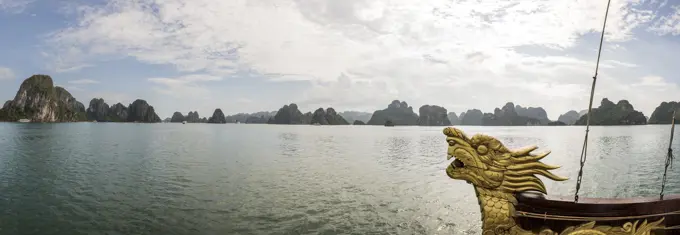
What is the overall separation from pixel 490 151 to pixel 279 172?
15840 mm

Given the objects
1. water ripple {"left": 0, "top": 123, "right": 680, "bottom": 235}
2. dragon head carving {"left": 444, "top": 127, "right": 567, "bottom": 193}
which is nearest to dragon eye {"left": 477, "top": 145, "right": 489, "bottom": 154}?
dragon head carving {"left": 444, "top": 127, "right": 567, "bottom": 193}

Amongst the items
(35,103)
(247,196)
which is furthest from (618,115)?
(35,103)

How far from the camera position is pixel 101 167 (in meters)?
21.2

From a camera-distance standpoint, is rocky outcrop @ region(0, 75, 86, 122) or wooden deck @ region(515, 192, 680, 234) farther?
rocky outcrop @ region(0, 75, 86, 122)

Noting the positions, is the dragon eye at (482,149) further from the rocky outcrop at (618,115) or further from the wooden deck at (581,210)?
the rocky outcrop at (618,115)

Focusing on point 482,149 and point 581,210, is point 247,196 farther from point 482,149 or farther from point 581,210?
point 581,210

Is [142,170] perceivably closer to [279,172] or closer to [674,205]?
[279,172]

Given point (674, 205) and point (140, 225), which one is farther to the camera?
point (140, 225)

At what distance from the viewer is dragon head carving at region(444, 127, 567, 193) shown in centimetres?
535

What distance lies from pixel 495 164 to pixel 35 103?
9248 inches

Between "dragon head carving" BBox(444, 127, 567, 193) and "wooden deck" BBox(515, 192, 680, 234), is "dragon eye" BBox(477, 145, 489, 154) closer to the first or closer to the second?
"dragon head carving" BBox(444, 127, 567, 193)

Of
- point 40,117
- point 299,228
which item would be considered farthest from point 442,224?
point 40,117

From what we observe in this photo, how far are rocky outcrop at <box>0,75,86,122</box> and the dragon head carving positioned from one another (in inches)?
8891

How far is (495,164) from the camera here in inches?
214
